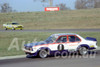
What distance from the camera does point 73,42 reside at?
13742mm

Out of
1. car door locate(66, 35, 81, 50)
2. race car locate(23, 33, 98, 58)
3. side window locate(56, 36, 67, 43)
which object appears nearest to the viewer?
race car locate(23, 33, 98, 58)

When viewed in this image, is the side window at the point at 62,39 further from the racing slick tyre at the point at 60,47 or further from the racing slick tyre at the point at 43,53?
the racing slick tyre at the point at 43,53

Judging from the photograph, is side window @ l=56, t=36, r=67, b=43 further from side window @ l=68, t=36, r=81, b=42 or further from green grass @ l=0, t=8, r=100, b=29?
green grass @ l=0, t=8, r=100, b=29

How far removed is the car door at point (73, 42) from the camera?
13561 millimetres

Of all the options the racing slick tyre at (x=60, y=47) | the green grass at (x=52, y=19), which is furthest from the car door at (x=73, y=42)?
the green grass at (x=52, y=19)

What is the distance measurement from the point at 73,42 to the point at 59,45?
1038 mm

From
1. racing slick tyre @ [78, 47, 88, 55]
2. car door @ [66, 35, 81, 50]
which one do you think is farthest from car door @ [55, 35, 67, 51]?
racing slick tyre @ [78, 47, 88, 55]

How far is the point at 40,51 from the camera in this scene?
42.3 feet

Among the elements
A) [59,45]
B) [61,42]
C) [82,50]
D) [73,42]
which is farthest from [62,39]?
[82,50]

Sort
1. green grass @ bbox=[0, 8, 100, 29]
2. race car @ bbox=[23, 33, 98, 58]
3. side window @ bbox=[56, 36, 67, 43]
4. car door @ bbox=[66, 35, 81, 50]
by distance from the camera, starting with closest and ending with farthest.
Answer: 1. race car @ bbox=[23, 33, 98, 58]
2. side window @ bbox=[56, 36, 67, 43]
3. car door @ bbox=[66, 35, 81, 50]
4. green grass @ bbox=[0, 8, 100, 29]

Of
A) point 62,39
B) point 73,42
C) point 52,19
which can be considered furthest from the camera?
point 52,19

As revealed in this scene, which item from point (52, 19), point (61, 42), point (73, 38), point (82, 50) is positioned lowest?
point (52, 19)

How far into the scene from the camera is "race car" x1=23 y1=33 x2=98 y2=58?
42.2 ft

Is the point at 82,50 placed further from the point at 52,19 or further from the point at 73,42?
the point at 52,19
